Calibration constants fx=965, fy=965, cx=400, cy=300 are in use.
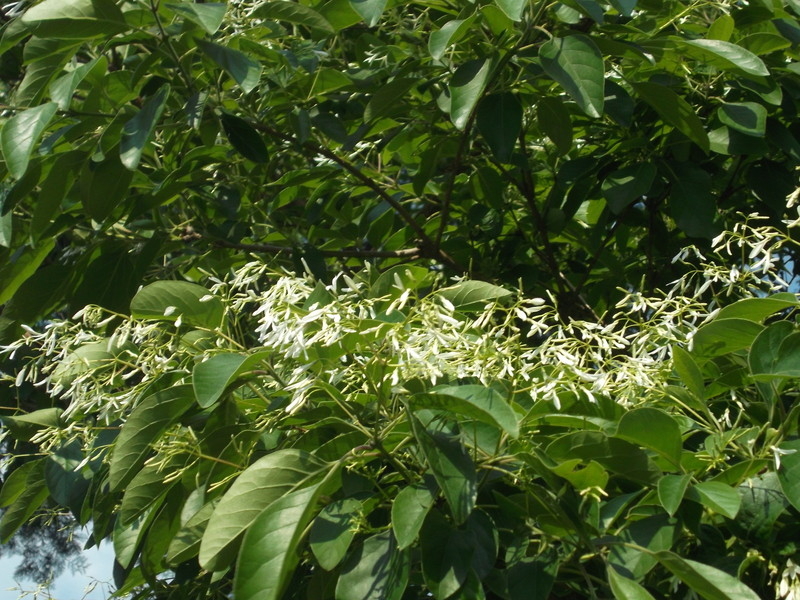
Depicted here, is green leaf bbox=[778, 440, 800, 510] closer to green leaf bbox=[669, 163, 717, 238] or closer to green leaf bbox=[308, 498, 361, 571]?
green leaf bbox=[308, 498, 361, 571]

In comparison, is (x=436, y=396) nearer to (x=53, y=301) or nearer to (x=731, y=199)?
(x=53, y=301)

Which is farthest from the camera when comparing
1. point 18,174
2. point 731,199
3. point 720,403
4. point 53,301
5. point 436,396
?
point 731,199

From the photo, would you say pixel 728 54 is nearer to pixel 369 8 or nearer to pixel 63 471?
pixel 369 8

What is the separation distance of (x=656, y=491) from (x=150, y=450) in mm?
643

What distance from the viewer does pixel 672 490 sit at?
103 cm

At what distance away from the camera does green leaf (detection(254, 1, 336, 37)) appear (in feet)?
5.64

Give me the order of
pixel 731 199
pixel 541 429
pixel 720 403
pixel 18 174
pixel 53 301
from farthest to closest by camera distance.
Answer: pixel 731 199
pixel 53 301
pixel 18 174
pixel 720 403
pixel 541 429

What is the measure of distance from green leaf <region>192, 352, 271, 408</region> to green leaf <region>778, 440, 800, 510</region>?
593mm

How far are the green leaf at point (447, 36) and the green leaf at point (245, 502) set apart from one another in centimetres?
68

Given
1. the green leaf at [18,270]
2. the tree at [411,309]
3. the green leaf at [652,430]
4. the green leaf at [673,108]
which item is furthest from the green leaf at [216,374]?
the green leaf at [18,270]

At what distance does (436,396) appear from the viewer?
3.39 ft

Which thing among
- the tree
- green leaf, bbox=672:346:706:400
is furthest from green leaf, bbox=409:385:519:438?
green leaf, bbox=672:346:706:400

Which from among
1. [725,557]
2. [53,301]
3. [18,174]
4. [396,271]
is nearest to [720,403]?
[725,557]

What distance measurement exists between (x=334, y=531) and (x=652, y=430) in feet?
1.23
